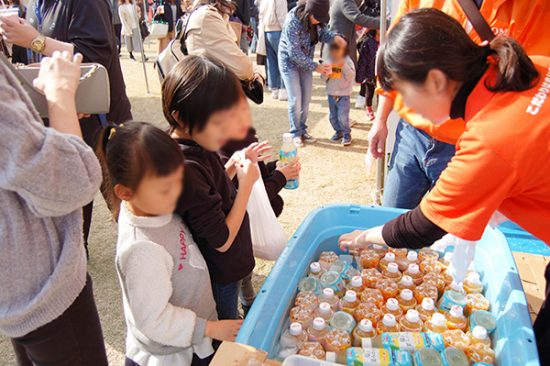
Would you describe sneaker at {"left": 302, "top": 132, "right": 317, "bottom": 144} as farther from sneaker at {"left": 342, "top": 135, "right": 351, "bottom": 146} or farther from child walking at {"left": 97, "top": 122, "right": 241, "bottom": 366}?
child walking at {"left": 97, "top": 122, "right": 241, "bottom": 366}

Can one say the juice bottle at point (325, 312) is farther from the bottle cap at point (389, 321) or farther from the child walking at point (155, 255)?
the child walking at point (155, 255)

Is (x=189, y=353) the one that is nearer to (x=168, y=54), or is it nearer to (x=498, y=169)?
(x=498, y=169)

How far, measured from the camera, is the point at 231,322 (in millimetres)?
1252

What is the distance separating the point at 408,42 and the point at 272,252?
0.95 meters

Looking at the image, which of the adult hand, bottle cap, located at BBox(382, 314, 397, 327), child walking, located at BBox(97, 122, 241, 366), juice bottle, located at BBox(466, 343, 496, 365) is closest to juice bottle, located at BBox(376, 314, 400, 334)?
bottle cap, located at BBox(382, 314, 397, 327)

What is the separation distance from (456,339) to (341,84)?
10.1 ft

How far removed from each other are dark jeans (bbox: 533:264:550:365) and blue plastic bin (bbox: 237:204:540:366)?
74 millimetres

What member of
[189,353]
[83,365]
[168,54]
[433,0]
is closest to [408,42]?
[433,0]

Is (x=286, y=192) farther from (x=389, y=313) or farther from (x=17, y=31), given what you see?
→ (x=17, y=31)

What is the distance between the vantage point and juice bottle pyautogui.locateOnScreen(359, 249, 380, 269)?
1.62m

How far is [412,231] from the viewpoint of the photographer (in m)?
1.16

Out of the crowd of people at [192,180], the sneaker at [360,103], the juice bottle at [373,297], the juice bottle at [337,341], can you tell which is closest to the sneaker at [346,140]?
the sneaker at [360,103]

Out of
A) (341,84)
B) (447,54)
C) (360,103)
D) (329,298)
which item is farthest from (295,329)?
(360,103)

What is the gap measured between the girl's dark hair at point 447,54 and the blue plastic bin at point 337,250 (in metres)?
0.66
